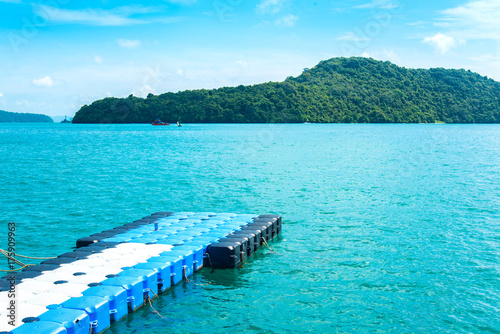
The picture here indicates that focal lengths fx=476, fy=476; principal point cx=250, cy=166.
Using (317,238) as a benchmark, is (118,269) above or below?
above

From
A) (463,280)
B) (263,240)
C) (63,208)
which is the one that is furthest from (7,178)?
(463,280)

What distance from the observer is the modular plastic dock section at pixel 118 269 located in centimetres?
1430

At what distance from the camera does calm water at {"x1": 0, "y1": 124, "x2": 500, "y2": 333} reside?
58.3 feet

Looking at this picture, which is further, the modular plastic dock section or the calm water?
the calm water

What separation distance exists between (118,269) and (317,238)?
45.1ft

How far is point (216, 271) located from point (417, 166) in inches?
2193

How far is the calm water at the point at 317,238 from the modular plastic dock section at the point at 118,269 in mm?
792

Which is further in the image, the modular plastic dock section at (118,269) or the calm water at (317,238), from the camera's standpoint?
the calm water at (317,238)

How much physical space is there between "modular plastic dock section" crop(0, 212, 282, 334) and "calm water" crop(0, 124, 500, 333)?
79 cm

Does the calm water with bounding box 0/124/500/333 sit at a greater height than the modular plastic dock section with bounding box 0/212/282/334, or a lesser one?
lesser

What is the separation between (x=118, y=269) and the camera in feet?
60.5

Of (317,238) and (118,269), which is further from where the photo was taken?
(317,238)

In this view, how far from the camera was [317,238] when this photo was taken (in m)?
28.7

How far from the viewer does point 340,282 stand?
69.7 ft
